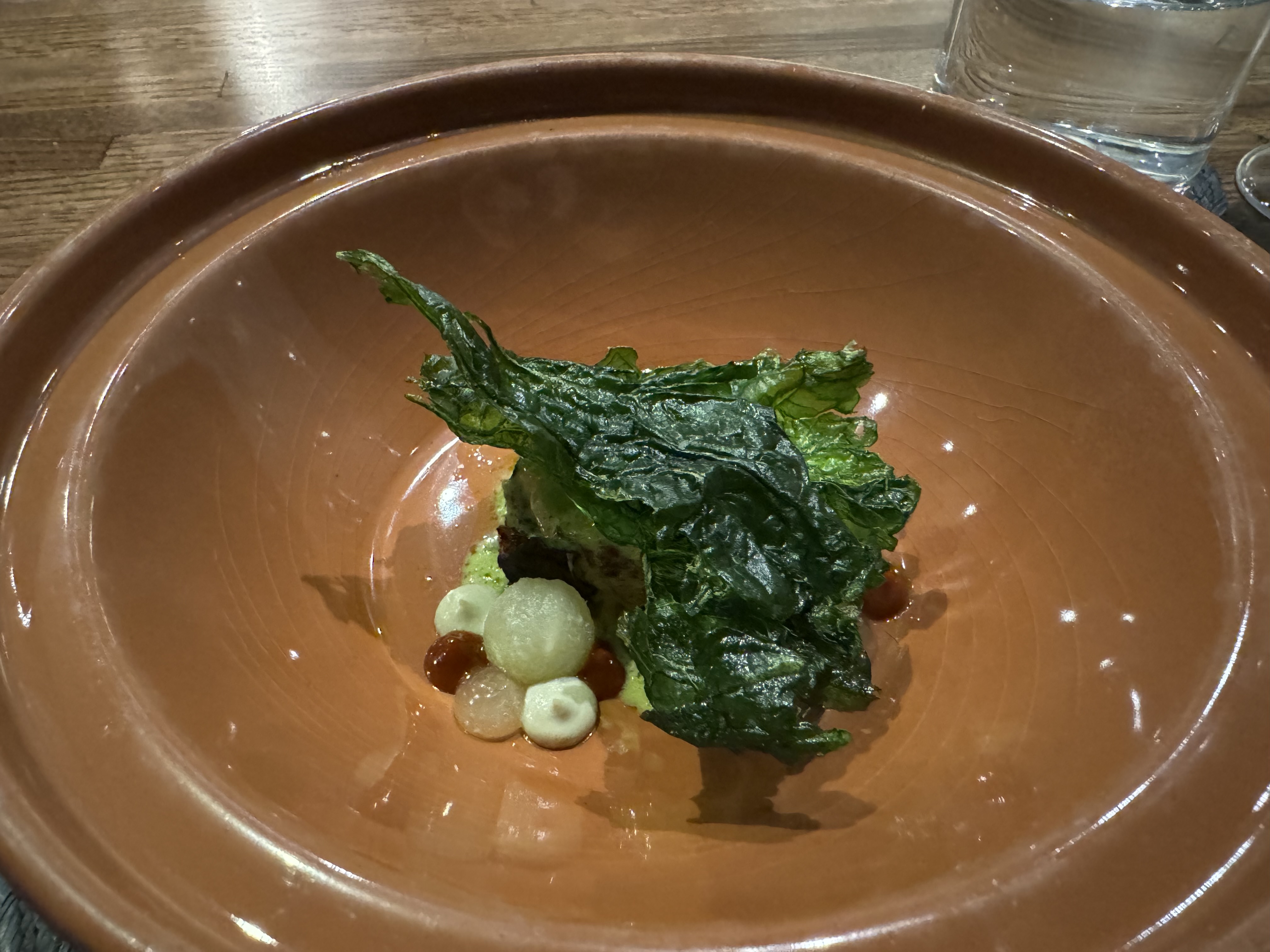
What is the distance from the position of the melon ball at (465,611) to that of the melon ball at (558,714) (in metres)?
0.13

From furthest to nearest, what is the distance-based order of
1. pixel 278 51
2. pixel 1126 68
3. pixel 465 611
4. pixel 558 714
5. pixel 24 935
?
pixel 278 51, pixel 1126 68, pixel 465 611, pixel 558 714, pixel 24 935

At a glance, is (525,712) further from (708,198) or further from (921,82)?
(921,82)

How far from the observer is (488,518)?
1.28 meters

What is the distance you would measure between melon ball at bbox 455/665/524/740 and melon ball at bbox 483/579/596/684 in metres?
0.02

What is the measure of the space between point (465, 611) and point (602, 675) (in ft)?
0.68

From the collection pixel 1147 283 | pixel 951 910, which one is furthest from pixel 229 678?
pixel 1147 283

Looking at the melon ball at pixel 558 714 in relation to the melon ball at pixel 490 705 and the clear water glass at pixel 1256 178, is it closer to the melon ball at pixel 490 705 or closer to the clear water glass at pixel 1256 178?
the melon ball at pixel 490 705

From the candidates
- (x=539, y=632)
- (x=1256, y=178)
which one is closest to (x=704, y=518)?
(x=539, y=632)

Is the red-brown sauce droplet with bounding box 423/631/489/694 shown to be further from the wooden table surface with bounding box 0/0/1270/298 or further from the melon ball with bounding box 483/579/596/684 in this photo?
the wooden table surface with bounding box 0/0/1270/298

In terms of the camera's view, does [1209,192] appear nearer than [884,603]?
No

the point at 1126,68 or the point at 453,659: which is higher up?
the point at 1126,68

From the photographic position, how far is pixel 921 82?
178 cm

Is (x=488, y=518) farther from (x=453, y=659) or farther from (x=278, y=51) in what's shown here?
(x=278, y=51)

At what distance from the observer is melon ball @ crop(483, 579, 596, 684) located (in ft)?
3.31
